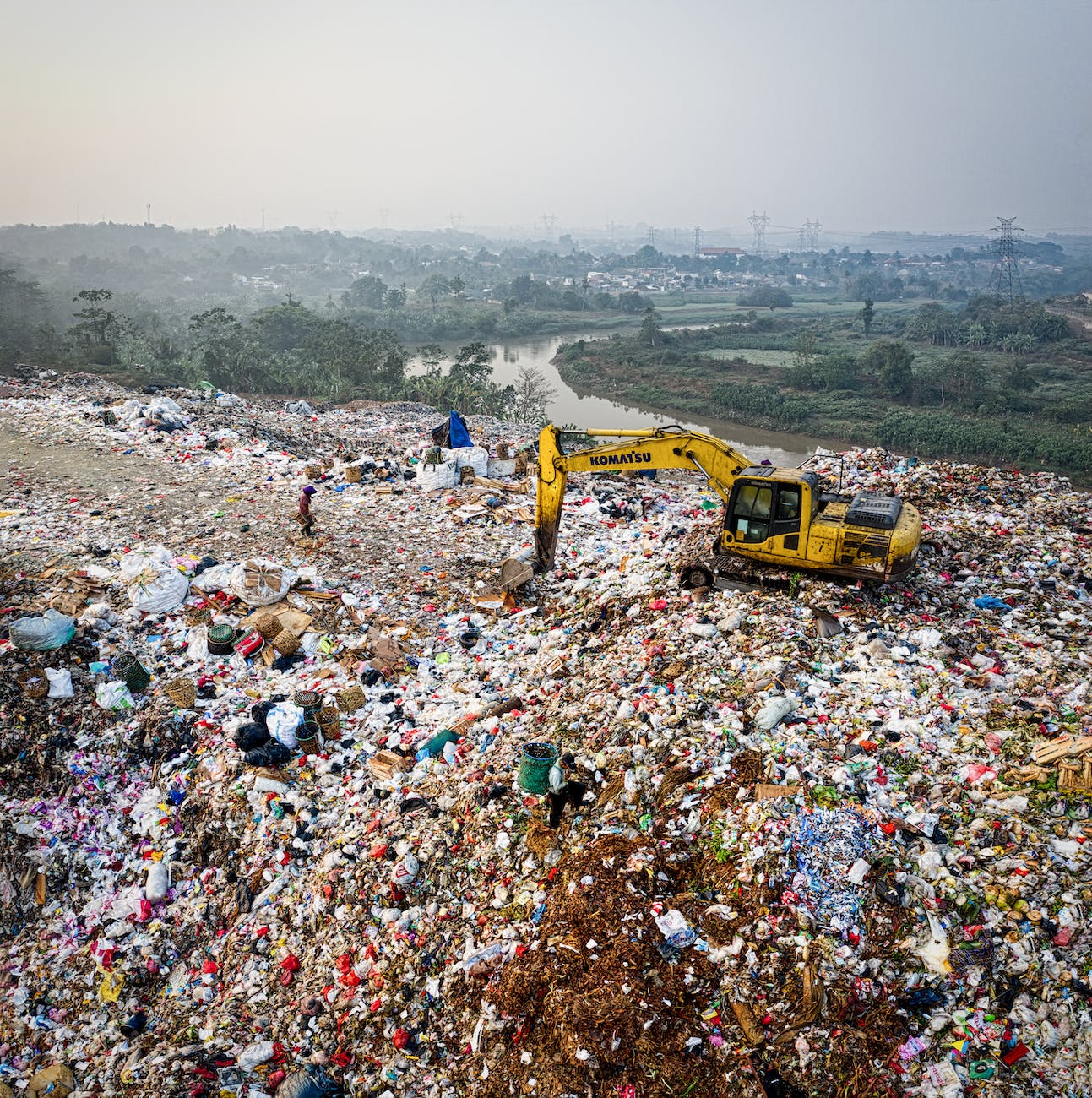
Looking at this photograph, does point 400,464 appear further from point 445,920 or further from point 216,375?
point 216,375

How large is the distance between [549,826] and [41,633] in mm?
4608

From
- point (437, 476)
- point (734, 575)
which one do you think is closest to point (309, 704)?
A: point (734, 575)

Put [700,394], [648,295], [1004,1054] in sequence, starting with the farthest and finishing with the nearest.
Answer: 1. [648,295]
2. [700,394]
3. [1004,1054]

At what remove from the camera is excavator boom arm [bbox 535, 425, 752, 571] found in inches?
258

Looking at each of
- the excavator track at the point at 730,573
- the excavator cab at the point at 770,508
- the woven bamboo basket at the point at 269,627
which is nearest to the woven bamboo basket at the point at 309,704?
the woven bamboo basket at the point at 269,627

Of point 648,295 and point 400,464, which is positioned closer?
point 400,464

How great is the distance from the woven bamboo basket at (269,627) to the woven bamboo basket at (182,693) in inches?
29.6

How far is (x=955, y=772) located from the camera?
163 inches

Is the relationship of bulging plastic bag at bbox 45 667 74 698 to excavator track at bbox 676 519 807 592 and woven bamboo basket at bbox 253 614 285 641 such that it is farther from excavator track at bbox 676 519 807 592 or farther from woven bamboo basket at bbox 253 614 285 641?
excavator track at bbox 676 519 807 592

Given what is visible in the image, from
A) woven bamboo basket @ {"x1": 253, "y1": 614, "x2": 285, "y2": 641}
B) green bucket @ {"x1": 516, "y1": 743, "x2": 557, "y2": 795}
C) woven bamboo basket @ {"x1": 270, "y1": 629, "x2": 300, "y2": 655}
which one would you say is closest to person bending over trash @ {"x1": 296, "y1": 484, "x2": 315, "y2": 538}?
woven bamboo basket @ {"x1": 253, "y1": 614, "x2": 285, "y2": 641}

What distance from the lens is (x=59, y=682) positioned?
5645 mm

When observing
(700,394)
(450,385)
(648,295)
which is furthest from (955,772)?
(648,295)

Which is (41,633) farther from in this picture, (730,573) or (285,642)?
(730,573)

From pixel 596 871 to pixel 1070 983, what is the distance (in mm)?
2138
